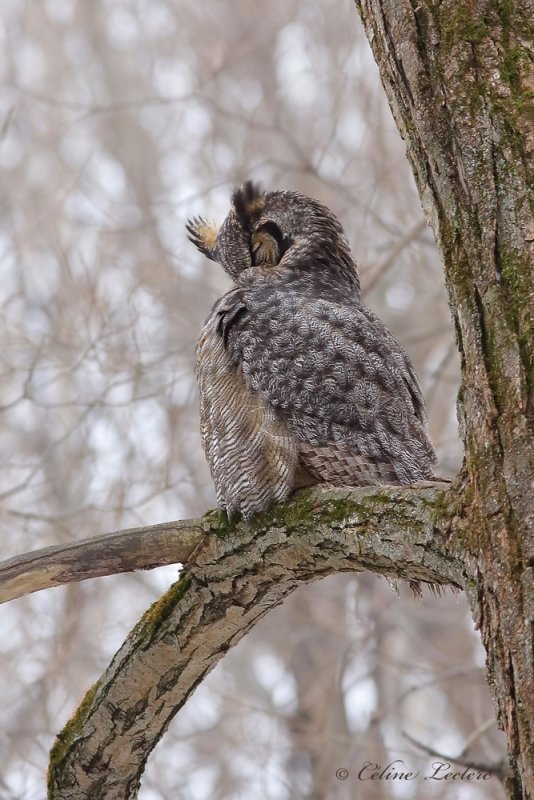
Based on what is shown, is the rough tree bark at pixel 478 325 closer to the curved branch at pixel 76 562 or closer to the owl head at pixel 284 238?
the curved branch at pixel 76 562

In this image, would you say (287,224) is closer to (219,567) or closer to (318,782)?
(219,567)

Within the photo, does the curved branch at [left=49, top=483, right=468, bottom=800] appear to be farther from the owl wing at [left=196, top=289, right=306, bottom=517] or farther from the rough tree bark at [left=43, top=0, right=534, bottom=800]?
the owl wing at [left=196, top=289, right=306, bottom=517]

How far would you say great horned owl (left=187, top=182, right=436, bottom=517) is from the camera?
3449mm

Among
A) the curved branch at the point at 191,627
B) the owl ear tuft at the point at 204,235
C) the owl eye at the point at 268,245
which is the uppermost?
the owl ear tuft at the point at 204,235

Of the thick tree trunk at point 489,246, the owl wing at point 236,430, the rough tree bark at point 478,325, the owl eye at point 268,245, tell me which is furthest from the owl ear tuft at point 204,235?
the thick tree trunk at point 489,246

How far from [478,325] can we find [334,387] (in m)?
1.30

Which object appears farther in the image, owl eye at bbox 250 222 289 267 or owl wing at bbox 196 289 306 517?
owl eye at bbox 250 222 289 267

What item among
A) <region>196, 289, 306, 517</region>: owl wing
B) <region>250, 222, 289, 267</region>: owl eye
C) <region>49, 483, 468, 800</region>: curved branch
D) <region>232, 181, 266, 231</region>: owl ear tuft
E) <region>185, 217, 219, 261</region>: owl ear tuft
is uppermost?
<region>185, 217, 219, 261</region>: owl ear tuft

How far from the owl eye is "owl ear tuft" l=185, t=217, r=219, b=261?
321mm

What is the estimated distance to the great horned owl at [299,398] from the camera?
11.3 feet

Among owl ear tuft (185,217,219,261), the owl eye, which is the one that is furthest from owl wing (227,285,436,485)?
owl ear tuft (185,217,219,261)

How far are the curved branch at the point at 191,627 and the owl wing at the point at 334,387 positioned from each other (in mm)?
413

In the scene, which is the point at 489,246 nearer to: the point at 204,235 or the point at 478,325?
the point at 478,325

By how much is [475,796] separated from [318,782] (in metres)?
1.20
